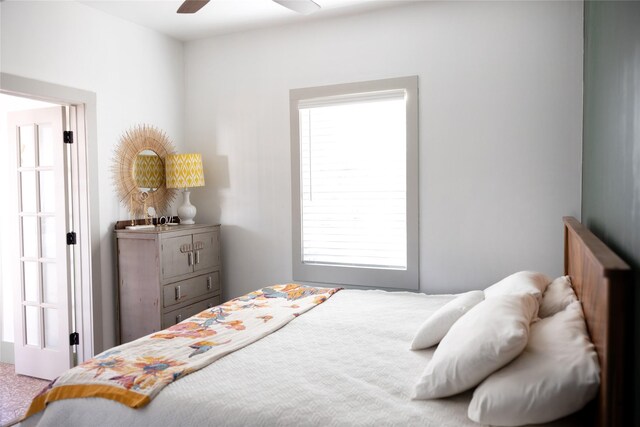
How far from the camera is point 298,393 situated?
5.43ft

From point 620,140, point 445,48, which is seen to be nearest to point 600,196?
point 620,140

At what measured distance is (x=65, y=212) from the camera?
354 cm

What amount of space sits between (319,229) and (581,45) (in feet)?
7.38

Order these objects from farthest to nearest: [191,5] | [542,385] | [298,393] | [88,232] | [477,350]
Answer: [88,232], [191,5], [298,393], [477,350], [542,385]

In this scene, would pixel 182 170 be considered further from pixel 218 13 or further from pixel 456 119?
pixel 456 119

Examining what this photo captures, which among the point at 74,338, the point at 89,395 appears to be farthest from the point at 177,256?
the point at 89,395

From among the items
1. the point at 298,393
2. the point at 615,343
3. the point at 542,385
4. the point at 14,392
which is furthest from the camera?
the point at 14,392

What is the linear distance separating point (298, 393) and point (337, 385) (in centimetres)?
15

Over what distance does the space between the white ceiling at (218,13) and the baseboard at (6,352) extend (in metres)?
2.83

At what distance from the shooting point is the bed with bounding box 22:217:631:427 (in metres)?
1.14

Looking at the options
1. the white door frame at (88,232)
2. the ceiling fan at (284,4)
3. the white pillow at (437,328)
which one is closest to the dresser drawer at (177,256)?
the white door frame at (88,232)

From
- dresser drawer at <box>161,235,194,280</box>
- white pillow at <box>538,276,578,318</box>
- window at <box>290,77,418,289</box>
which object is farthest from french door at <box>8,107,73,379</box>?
white pillow at <box>538,276,578,318</box>

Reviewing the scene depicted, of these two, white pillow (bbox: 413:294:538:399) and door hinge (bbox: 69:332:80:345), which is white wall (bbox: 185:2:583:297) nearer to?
door hinge (bbox: 69:332:80:345)

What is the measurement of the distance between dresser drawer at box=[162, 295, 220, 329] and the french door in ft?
2.36
